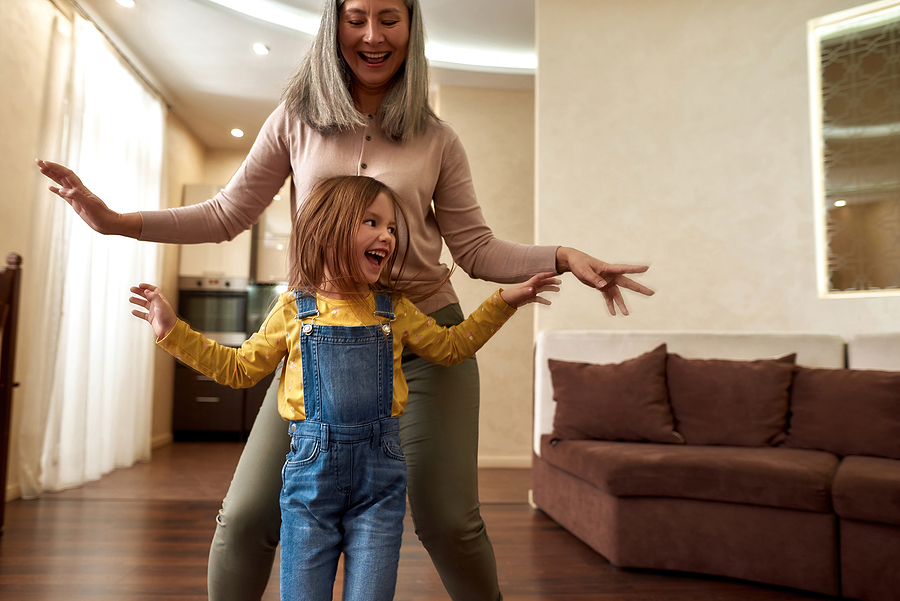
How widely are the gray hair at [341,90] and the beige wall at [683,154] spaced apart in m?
2.27

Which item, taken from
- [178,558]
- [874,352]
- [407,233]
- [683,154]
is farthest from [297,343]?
[683,154]

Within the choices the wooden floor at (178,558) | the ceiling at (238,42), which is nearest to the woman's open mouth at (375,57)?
the wooden floor at (178,558)

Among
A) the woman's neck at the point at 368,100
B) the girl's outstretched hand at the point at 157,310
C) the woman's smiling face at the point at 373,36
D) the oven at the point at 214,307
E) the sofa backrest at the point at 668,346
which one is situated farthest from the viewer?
the oven at the point at 214,307

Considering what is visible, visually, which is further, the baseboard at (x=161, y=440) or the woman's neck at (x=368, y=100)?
the baseboard at (x=161, y=440)

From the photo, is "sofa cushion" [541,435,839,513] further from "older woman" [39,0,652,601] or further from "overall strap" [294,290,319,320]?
"overall strap" [294,290,319,320]

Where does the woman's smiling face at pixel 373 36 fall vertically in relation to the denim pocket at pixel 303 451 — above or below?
above

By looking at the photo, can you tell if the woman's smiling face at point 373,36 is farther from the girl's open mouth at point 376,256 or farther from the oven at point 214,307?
the oven at point 214,307

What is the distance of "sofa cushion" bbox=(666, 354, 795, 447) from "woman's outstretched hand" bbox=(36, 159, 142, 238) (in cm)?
234

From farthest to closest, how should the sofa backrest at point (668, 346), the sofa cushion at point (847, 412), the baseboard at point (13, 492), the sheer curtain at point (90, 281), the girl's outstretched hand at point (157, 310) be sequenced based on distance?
the sheer curtain at point (90, 281) → the baseboard at point (13, 492) → the sofa backrest at point (668, 346) → the sofa cushion at point (847, 412) → the girl's outstretched hand at point (157, 310)

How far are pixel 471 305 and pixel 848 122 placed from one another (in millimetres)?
2611

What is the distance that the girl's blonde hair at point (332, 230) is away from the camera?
107cm

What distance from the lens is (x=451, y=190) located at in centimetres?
136

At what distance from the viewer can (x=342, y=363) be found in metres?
1.05

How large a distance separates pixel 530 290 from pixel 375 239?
30cm
